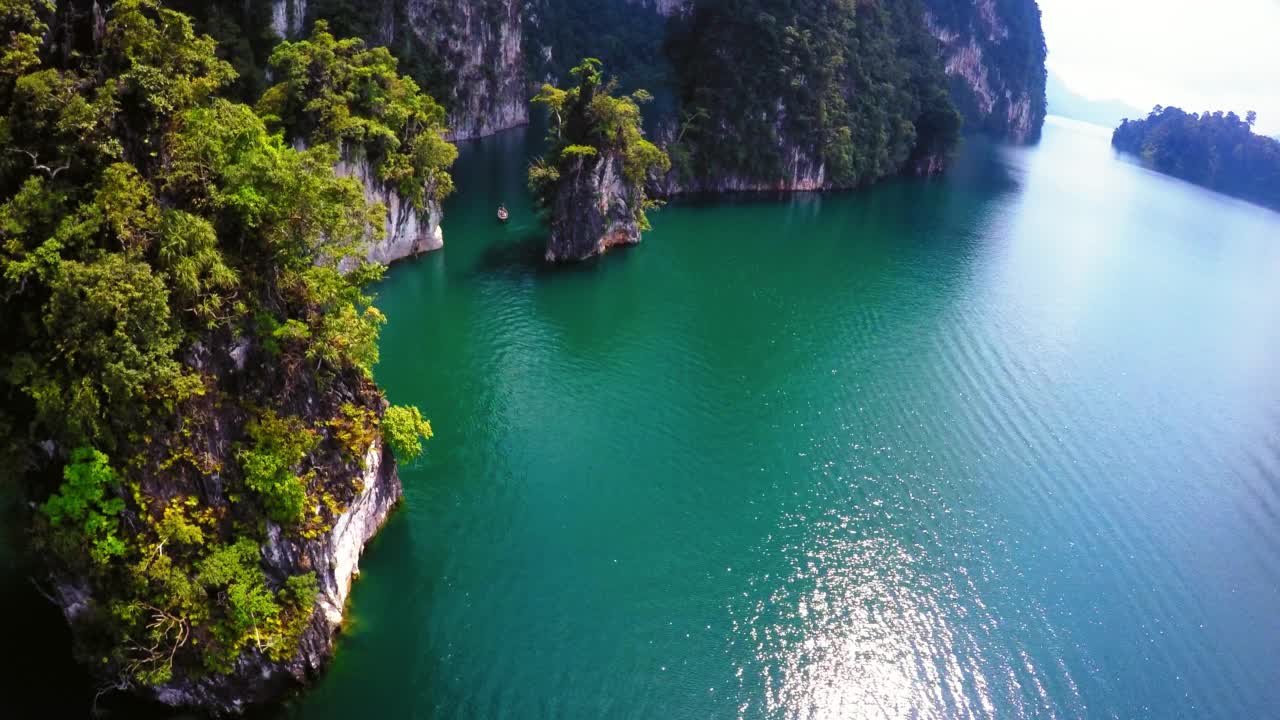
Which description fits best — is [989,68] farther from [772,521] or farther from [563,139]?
[772,521]

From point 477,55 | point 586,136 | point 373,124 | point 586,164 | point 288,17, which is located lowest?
point 586,164

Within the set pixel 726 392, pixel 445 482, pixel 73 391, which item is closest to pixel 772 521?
pixel 726 392

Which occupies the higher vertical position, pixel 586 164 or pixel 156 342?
pixel 586 164

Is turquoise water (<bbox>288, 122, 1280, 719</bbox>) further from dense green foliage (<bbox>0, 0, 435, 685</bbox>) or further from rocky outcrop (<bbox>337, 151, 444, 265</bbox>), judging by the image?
dense green foliage (<bbox>0, 0, 435, 685</bbox>)

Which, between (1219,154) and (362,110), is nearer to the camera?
(362,110)

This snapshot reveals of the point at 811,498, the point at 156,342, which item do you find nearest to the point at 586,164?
the point at 811,498

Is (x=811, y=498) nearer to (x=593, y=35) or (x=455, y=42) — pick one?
(x=455, y=42)

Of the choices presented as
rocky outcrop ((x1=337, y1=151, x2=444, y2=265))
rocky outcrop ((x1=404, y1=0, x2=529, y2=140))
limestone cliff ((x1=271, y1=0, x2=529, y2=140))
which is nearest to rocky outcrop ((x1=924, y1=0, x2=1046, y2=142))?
rocky outcrop ((x1=404, y1=0, x2=529, y2=140))
